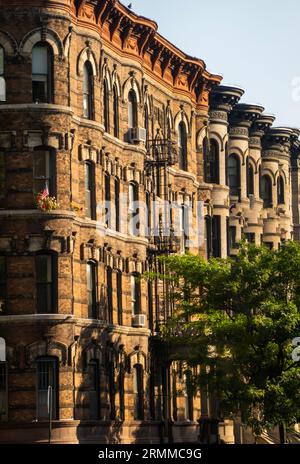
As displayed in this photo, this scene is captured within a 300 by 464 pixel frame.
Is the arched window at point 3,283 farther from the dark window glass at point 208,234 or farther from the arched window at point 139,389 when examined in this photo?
the dark window glass at point 208,234

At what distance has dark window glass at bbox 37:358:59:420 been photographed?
51.6 meters

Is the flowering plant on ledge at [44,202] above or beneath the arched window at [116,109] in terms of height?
beneath

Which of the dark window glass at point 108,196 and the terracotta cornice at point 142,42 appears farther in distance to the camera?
the dark window glass at point 108,196

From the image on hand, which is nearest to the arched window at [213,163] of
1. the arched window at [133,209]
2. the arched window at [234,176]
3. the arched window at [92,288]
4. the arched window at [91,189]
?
the arched window at [234,176]

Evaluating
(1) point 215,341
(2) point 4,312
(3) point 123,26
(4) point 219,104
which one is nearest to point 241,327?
(1) point 215,341

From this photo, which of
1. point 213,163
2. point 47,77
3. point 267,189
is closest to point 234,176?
point 213,163

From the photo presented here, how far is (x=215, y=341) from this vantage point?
57.0m

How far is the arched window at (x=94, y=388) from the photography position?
181 ft

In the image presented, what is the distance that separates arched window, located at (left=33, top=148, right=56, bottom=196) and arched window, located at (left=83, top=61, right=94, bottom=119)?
12.2 ft

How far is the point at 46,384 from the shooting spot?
171 feet

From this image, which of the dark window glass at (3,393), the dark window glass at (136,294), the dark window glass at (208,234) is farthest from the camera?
the dark window glass at (208,234)

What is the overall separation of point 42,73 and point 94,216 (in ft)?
20.6

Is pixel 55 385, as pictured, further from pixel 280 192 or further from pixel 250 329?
pixel 280 192

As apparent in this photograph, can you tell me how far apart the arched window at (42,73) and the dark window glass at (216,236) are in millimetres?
24625
